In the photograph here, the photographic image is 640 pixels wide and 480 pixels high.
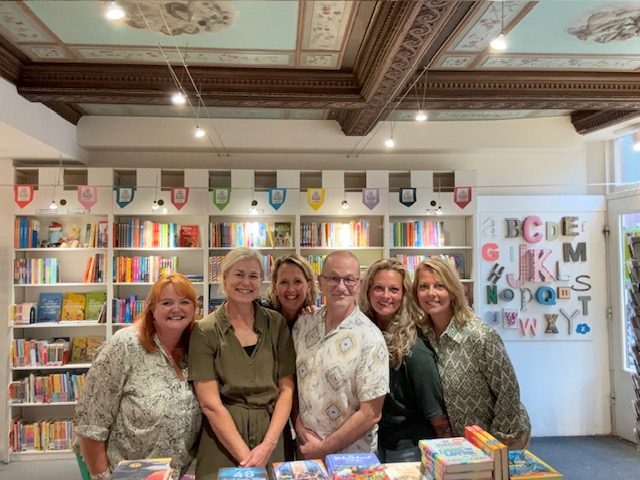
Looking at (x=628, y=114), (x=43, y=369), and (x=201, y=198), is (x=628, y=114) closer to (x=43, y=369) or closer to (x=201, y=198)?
(x=201, y=198)

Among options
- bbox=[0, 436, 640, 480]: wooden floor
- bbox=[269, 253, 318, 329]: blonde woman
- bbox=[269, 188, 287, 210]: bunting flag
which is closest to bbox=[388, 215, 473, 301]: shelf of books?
bbox=[269, 188, 287, 210]: bunting flag

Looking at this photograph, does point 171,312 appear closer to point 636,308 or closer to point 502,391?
point 502,391

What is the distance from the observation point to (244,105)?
405 cm

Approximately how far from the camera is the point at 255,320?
2.10m

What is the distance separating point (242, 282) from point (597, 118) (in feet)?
14.2

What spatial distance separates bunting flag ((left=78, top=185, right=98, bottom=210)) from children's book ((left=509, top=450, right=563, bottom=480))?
168 inches

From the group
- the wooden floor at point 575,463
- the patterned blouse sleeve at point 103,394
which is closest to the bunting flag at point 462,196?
the wooden floor at point 575,463

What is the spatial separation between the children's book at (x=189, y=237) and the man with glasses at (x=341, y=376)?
3.11 meters

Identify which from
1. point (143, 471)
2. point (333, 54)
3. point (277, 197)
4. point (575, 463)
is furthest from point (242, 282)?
point (575, 463)

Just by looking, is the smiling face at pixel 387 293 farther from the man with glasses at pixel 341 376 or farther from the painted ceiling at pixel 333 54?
the painted ceiling at pixel 333 54

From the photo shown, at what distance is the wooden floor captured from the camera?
4109 millimetres

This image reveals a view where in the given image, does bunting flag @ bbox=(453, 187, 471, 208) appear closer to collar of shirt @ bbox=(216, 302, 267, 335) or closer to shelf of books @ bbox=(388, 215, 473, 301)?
shelf of books @ bbox=(388, 215, 473, 301)

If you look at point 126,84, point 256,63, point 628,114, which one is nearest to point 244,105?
point 256,63

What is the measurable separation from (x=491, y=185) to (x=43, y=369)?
492 cm
